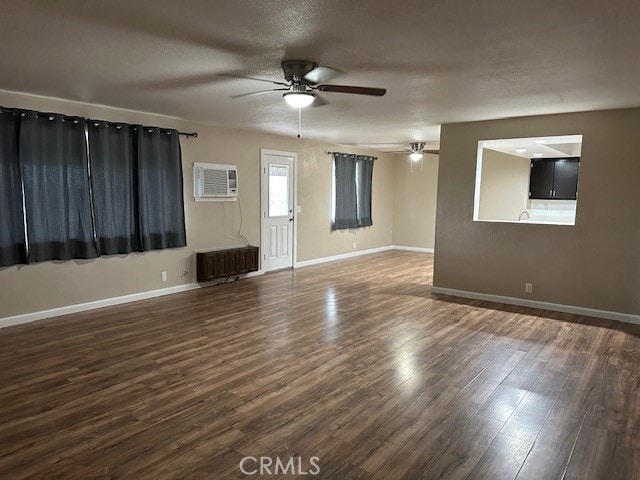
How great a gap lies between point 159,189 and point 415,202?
662 centimetres

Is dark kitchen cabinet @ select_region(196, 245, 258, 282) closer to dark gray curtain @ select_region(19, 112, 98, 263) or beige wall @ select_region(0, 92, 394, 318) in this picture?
beige wall @ select_region(0, 92, 394, 318)

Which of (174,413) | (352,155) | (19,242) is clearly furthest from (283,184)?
(174,413)

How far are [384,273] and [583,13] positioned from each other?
18.9ft

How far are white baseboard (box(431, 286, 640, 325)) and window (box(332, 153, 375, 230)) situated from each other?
328cm

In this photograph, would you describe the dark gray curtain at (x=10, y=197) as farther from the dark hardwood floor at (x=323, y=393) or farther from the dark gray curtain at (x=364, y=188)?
the dark gray curtain at (x=364, y=188)

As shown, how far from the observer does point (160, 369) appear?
3463mm

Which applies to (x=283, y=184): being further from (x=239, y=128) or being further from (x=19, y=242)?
(x=19, y=242)

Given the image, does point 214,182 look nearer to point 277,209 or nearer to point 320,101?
point 277,209

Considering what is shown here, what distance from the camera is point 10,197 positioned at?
4422mm

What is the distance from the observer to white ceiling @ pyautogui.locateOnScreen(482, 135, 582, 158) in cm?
541

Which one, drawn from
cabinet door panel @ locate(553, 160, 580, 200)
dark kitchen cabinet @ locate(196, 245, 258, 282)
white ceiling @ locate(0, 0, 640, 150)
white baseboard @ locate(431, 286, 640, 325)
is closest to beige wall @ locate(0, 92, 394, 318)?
dark kitchen cabinet @ locate(196, 245, 258, 282)

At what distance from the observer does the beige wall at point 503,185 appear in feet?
28.2
